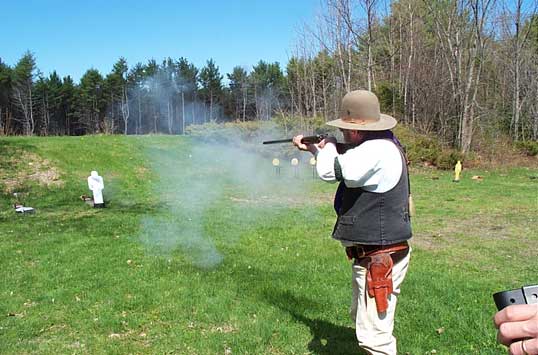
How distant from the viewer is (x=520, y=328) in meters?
1.21

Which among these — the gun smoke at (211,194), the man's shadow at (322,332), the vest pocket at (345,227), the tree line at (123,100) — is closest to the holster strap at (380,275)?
the vest pocket at (345,227)

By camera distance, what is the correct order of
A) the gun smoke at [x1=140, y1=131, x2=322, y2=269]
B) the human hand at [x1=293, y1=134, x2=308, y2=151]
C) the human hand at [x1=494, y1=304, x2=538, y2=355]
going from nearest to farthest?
the human hand at [x1=494, y1=304, x2=538, y2=355] → the human hand at [x1=293, y1=134, x2=308, y2=151] → the gun smoke at [x1=140, y1=131, x2=322, y2=269]

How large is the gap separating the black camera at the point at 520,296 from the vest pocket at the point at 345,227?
213cm

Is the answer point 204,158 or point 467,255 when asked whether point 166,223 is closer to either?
point 467,255

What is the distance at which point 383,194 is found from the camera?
3.30 m

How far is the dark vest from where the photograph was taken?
332 cm

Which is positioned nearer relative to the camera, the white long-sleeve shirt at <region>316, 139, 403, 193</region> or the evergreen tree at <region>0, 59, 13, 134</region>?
the white long-sleeve shirt at <region>316, 139, 403, 193</region>

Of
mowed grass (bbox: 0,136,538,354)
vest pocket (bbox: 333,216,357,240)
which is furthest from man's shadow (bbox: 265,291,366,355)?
vest pocket (bbox: 333,216,357,240)

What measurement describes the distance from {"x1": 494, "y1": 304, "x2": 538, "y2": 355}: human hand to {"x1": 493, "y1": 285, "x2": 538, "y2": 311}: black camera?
18 millimetres

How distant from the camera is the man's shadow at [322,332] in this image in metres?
4.37

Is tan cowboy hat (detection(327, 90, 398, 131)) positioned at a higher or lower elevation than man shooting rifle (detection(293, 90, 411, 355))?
higher

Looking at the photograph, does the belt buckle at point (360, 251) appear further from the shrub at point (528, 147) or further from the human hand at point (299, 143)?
the shrub at point (528, 147)

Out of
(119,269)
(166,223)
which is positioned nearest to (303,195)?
(166,223)

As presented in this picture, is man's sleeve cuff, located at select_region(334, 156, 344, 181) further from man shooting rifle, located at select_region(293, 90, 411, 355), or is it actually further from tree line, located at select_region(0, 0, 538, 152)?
tree line, located at select_region(0, 0, 538, 152)
